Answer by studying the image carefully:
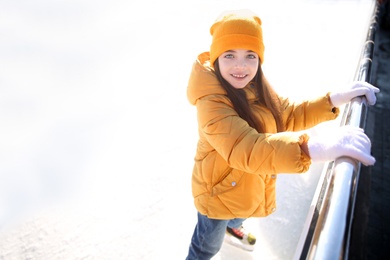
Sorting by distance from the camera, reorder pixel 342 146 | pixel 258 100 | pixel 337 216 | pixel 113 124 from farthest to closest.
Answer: pixel 113 124
pixel 258 100
pixel 342 146
pixel 337 216

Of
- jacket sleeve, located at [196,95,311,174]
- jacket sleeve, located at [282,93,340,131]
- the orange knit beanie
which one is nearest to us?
jacket sleeve, located at [196,95,311,174]

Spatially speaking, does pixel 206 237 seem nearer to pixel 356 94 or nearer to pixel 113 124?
pixel 356 94

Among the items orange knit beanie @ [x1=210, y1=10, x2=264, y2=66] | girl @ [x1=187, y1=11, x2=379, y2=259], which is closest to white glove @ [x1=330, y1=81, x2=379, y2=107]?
girl @ [x1=187, y1=11, x2=379, y2=259]

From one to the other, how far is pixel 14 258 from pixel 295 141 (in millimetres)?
1539

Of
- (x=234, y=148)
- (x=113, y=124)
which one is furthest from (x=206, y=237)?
(x=113, y=124)

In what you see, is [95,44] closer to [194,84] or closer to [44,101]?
[44,101]

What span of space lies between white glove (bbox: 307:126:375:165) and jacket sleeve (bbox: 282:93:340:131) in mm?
A: 453

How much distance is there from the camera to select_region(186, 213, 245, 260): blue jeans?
1.21 meters

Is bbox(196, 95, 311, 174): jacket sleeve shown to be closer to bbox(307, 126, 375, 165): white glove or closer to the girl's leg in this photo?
bbox(307, 126, 375, 165): white glove

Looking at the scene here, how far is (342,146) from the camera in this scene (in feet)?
2.22

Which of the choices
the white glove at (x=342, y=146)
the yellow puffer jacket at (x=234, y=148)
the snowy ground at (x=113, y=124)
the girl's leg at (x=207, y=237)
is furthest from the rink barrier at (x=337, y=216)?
the snowy ground at (x=113, y=124)

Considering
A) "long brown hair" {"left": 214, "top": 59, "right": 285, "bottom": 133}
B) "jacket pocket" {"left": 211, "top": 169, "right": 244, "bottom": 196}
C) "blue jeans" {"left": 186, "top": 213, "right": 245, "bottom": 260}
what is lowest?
"blue jeans" {"left": 186, "top": 213, "right": 245, "bottom": 260}

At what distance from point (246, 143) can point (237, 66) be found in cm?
33

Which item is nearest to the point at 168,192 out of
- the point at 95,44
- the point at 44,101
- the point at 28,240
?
the point at 28,240
